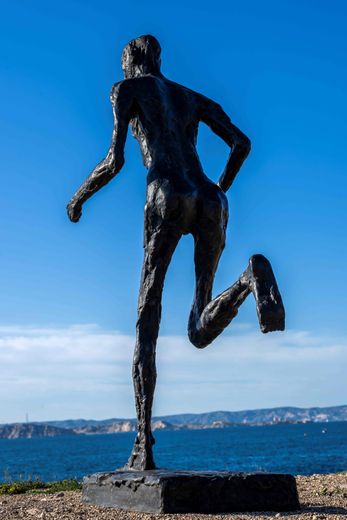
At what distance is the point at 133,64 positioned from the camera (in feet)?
29.6

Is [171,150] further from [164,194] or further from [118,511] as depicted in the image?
[118,511]

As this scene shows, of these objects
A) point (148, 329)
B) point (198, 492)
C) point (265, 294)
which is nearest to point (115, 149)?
point (148, 329)

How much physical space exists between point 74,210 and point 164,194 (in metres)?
1.18

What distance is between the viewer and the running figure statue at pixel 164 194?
805 cm

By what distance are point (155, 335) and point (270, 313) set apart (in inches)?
61.8

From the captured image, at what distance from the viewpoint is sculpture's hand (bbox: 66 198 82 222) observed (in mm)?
8758

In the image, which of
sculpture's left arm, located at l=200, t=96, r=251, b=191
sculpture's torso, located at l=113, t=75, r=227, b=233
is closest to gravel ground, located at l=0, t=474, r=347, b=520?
sculpture's torso, located at l=113, t=75, r=227, b=233

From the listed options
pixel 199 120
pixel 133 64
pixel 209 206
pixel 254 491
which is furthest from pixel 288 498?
pixel 133 64

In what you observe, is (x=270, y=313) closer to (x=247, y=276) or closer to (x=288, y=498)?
Answer: (x=247, y=276)

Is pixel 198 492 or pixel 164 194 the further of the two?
pixel 164 194

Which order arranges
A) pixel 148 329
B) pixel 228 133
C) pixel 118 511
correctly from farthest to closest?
pixel 228 133 → pixel 148 329 → pixel 118 511

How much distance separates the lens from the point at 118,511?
7500 millimetres

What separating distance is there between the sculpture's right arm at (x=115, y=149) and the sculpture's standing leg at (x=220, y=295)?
1062 mm

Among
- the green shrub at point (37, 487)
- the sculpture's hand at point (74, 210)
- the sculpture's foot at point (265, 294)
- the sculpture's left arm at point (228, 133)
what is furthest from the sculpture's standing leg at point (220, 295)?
the green shrub at point (37, 487)
